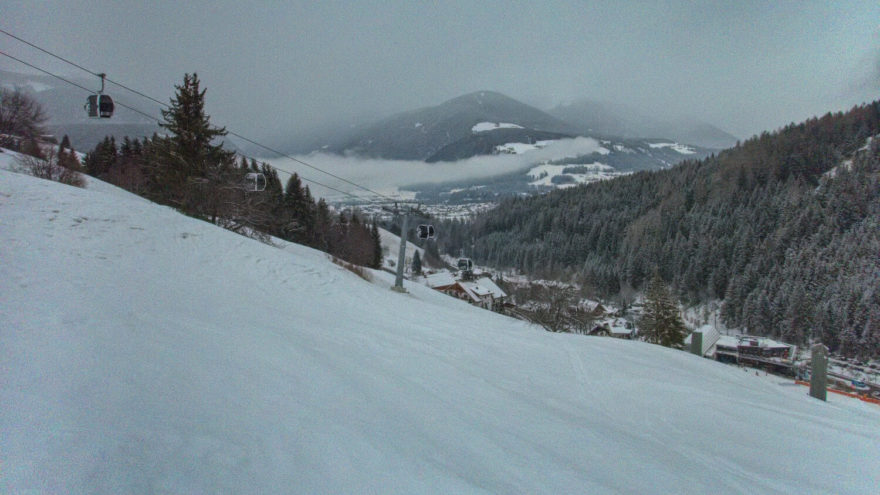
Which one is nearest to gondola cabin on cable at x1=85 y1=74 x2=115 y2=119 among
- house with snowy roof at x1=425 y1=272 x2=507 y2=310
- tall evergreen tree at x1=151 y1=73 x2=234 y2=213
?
tall evergreen tree at x1=151 y1=73 x2=234 y2=213

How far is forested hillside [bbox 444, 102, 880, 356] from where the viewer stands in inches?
2531

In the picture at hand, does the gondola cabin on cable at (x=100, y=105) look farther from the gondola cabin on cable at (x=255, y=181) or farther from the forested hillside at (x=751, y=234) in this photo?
the forested hillside at (x=751, y=234)

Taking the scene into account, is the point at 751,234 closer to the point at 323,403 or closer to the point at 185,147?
the point at 185,147

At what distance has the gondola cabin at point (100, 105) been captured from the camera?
30.9 ft

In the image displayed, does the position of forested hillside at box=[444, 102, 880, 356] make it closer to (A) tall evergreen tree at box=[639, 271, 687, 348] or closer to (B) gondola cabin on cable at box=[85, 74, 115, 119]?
(A) tall evergreen tree at box=[639, 271, 687, 348]

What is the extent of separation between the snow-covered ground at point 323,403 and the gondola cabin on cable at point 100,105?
2.72 metres

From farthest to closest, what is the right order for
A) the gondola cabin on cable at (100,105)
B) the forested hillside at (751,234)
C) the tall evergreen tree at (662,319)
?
the forested hillside at (751,234) → the tall evergreen tree at (662,319) → the gondola cabin on cable at (100,105)

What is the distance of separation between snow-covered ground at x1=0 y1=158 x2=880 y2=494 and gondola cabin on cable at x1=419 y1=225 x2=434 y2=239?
7.38 metres

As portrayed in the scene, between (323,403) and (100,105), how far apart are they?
35.8 ft

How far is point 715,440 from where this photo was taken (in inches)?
172

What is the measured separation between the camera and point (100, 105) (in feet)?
31.1

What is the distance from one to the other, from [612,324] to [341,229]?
43.0 m

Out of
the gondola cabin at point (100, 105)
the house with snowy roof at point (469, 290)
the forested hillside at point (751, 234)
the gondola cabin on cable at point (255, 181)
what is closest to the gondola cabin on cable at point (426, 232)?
the gondola cabin on cable at point (255, 181)

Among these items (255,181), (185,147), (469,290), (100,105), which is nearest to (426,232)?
(255,181)
